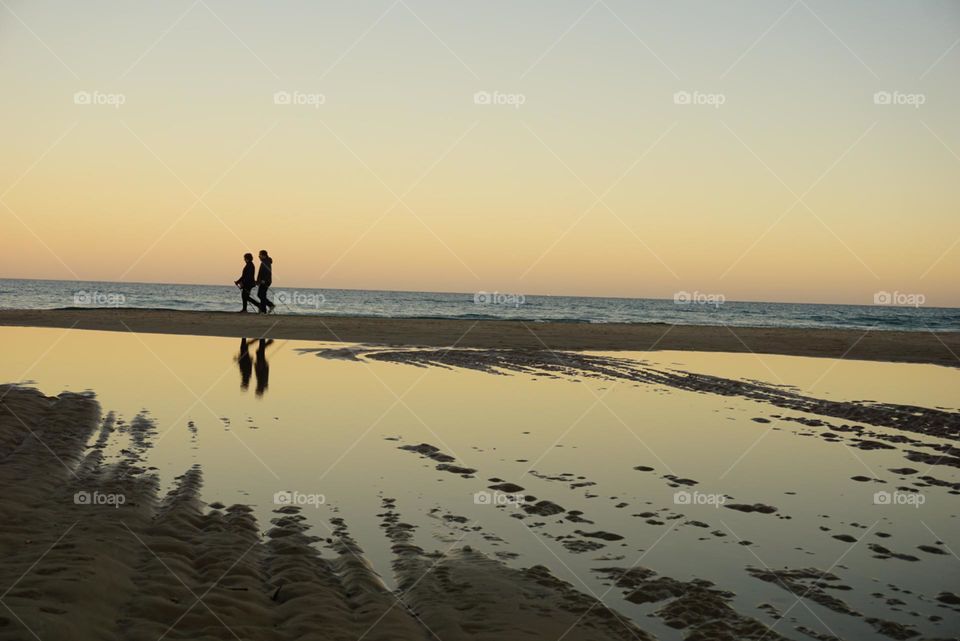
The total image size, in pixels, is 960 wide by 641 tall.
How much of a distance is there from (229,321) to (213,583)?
3290cm

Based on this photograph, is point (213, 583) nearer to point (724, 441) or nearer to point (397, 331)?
point (724, 441)

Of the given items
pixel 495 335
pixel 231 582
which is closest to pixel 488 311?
pixel 495 335

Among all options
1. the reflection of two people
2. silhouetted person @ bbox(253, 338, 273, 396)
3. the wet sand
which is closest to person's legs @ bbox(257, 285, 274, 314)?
the reflection of two people

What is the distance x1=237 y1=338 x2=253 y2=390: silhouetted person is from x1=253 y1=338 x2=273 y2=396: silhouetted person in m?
0.17

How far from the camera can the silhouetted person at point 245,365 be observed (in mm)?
15642

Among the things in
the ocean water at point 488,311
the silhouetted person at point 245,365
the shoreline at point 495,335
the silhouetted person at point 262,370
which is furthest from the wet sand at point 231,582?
the ocean water at point 488,311

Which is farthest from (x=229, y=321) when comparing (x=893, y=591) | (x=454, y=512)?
(x=893, y=591)

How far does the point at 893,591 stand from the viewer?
5.72 metres

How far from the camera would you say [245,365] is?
62.4 ft

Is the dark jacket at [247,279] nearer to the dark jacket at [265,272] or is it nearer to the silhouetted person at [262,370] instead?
the dark jacket at [265,272]

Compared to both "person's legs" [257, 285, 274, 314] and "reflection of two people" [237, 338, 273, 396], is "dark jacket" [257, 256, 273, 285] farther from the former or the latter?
"reflection of two people" [237, 338, 273, 396]

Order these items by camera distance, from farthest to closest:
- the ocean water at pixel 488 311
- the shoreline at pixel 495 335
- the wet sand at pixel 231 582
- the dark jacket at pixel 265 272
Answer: the ocean water at pixel 488 311 → the dark jacket at pixel 265 272 → the shoreline at pixel 495 335 → the wet sand at pixel 231 582

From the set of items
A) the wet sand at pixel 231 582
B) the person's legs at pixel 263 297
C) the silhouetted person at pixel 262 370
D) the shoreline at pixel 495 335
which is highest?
the person's legs at pixel 263 297

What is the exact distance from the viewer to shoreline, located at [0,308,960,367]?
97.7 ft
